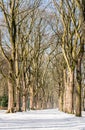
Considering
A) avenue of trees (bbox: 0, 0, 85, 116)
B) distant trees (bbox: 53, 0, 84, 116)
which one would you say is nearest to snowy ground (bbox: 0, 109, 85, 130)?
avenue of trees (bbox: 0, 0, 85, 116)

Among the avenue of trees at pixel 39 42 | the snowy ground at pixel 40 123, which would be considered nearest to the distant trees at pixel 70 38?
the avenue of trees at pixel 39 42

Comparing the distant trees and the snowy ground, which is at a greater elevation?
the distant trees

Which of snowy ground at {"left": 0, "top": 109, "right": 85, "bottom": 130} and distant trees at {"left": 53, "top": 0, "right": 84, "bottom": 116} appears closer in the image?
snowy ground at {"left": 0, "top": 109, "right": 85, "bottom": 130}

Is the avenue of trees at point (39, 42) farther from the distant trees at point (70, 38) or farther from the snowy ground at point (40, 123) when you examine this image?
the snowy ground at point (40, 123)

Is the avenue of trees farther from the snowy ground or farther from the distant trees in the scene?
the snowy ground

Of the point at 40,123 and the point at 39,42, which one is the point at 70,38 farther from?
the point at 40,123

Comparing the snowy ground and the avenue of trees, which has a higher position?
the avenue of trees

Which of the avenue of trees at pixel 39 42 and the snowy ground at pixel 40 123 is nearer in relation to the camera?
the snowy ground at pixel 40 123

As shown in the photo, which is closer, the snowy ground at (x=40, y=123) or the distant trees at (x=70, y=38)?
the snowy ground at (x=40, y=123)

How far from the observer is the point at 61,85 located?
5147cm

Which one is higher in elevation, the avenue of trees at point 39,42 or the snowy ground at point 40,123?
the avenue of trees at point 39,42

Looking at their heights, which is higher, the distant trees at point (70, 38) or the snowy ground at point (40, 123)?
the distant trees at point (70, 38)

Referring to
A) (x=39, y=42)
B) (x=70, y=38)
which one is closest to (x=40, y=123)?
(x=70, y=38)

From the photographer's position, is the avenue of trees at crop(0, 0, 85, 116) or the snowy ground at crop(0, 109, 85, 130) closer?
the snowy ground at crop(0, 109, 85, 130)
